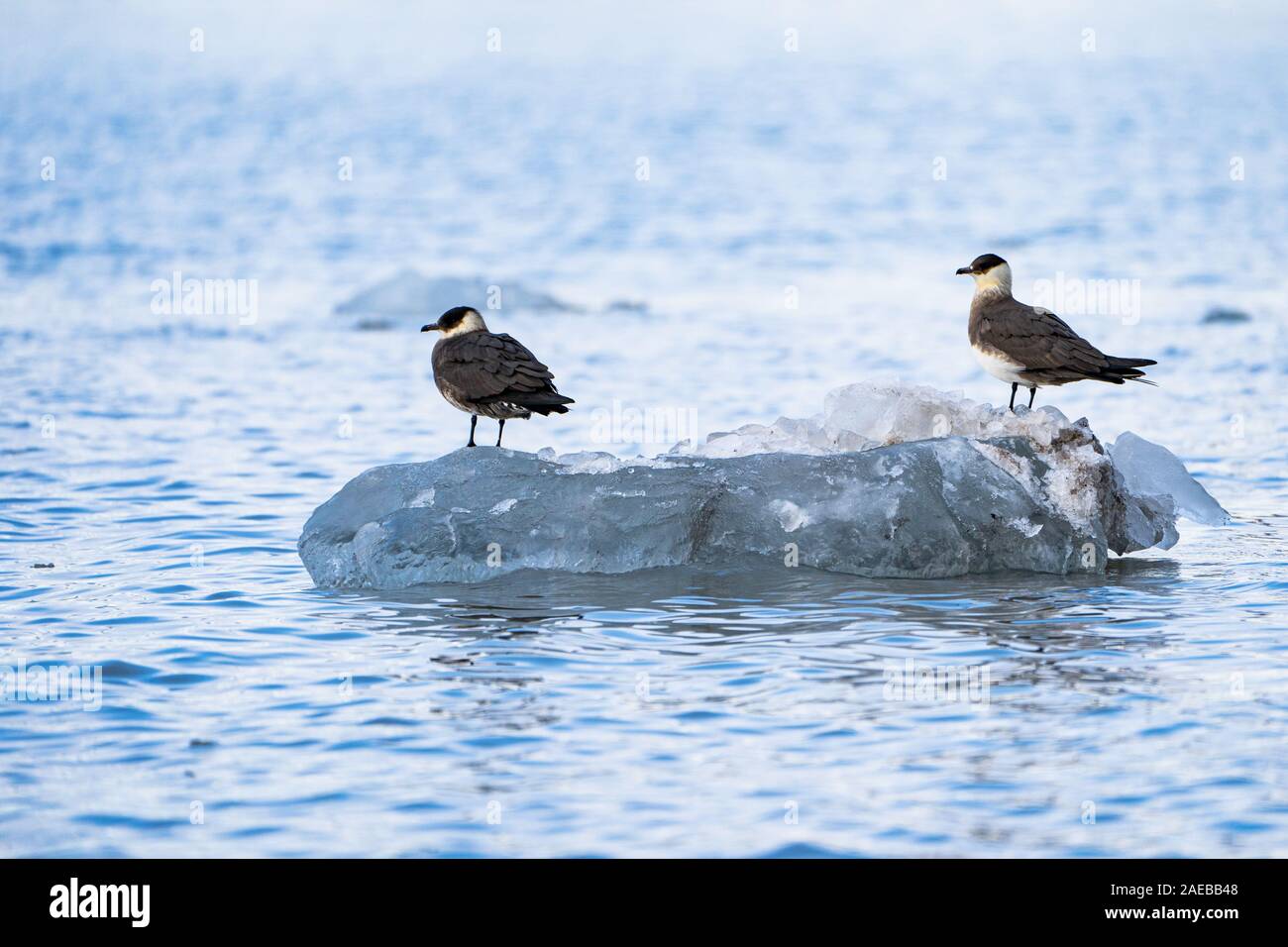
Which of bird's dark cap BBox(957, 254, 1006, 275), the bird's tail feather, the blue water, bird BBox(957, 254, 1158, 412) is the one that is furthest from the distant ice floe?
the bird's tail feather

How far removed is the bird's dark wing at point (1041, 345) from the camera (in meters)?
10.6

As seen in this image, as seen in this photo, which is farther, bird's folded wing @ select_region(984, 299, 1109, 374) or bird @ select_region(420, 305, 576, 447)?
bird @ select_region(420, 305, 576, 447)

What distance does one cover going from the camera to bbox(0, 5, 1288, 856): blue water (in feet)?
22.9

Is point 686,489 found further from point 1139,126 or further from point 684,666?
point 1139,126

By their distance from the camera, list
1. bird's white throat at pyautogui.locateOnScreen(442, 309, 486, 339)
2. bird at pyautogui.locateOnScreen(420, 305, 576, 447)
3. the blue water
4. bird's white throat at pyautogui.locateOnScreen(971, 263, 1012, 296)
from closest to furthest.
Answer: the blue water, bird at pyautogui.locateOnScreen(420, 305, 576, 447), bird's white throat at pyautogui.locateOnScreen(971, 263, 1012, 296), bird's white throat at pyautogui.locateOnScreen(442, 309, 486, 339)

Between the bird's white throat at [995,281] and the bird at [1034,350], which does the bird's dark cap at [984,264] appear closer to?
the bird's white throat at [995,281]

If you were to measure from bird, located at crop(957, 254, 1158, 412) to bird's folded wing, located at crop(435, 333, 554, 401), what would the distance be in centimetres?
281

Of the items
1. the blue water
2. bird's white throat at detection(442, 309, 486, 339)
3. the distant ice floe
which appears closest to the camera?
the blue water

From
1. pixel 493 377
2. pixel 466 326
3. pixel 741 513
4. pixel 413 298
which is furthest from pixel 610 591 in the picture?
pixel 413 298

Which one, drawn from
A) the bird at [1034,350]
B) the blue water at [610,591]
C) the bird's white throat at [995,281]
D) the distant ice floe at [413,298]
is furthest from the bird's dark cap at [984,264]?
the distant ice floe at [413,298]

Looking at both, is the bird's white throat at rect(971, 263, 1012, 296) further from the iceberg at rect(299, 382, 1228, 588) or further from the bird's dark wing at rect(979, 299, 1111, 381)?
the iceberg at rect(299, 382, 1228, 588)

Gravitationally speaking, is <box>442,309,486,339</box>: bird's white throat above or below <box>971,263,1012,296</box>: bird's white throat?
below

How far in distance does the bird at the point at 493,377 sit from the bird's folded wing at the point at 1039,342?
2822 mm

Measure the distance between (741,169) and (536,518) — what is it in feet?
149
